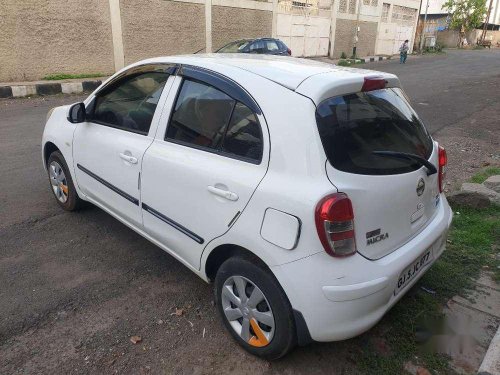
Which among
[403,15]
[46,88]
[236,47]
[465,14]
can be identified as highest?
[465,14]

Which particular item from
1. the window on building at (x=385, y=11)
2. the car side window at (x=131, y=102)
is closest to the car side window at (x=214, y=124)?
the car side window at (x=131, y=102)

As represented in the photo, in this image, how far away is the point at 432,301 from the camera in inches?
114

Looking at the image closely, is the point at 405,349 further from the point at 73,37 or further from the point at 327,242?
the point at 73,37

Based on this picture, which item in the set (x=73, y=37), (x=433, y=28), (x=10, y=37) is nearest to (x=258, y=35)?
(x=73, y=37)

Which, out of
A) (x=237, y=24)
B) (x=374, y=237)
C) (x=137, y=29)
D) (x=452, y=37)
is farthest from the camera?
(x=452, y=37)

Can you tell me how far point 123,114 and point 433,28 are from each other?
2189 inches

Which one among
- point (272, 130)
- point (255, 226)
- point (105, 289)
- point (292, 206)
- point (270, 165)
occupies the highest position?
point (272, 130)

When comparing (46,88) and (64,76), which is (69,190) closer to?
(46,88)

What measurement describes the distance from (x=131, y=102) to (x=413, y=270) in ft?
7.57

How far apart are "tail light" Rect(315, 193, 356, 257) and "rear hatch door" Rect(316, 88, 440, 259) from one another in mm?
51

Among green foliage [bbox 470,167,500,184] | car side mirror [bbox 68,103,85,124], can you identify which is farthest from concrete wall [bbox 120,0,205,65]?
green foliage [bbox 470,167,500,184]

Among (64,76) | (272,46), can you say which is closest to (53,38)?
(64,76)

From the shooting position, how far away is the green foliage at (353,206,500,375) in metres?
2.40

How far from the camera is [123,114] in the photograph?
127 inches
